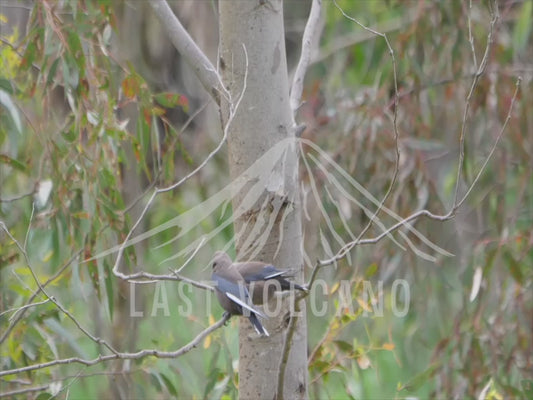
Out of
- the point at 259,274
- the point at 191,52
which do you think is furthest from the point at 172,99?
the point at 259,274

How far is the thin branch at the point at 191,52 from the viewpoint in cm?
156

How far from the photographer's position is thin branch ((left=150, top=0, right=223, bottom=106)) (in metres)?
1.56

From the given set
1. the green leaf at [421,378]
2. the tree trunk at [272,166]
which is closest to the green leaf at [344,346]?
the green leaf at [421,378]

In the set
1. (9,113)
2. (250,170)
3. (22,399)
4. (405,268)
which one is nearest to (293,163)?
(250,170)

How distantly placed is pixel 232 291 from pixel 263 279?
49mm

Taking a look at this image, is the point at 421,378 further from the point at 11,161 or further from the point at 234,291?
the point at 11,161

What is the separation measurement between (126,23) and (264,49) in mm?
1535

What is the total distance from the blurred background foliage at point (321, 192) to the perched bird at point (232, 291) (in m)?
0.26

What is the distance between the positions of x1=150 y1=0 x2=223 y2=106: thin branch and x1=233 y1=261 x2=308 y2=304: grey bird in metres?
0.29

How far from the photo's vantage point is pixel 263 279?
4.63 feet

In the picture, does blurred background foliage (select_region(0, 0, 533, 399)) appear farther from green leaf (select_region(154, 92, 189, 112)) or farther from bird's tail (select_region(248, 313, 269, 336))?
bird's tail (select_region(248, 313, 269, 336))

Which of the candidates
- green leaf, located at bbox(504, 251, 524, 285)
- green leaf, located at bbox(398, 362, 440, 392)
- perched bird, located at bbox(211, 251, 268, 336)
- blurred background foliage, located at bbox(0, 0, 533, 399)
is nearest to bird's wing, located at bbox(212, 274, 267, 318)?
perched bird, located at bbox(211, 251, 268, 336)

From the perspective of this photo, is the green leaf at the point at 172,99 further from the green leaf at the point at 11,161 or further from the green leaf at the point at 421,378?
the green leaf at the point at 421,378

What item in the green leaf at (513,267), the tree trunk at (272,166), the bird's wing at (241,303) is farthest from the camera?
the green leaf at (513,267)
